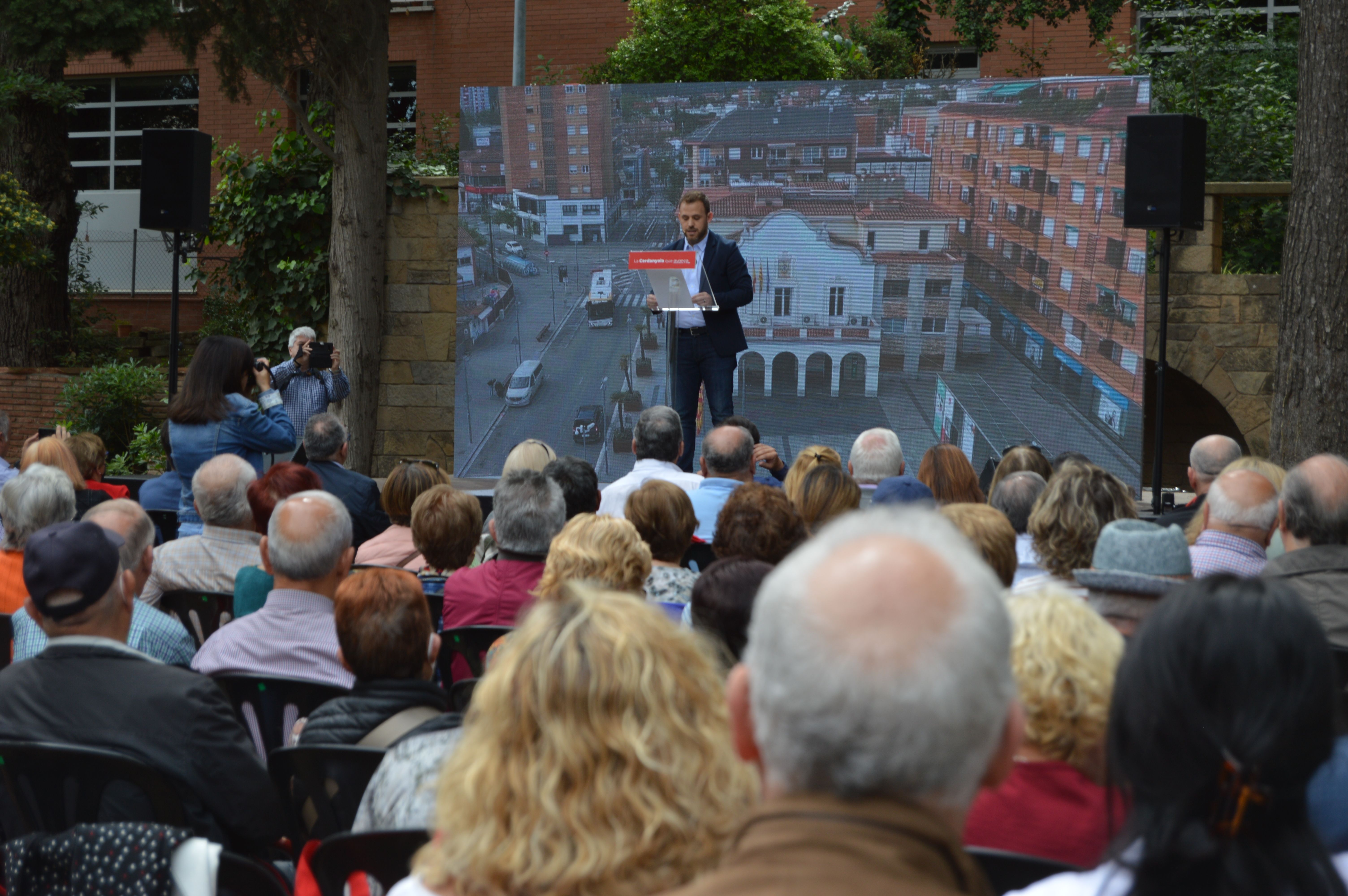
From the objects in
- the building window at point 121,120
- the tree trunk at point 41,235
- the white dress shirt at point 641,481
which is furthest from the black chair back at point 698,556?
the building window at point 121,120

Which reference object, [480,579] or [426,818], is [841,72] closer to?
[480,579]

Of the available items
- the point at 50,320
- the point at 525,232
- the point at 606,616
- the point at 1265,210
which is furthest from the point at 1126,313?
the point at 50,320

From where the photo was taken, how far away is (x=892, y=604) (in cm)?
94

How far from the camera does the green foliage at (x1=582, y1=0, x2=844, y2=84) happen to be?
497 inches

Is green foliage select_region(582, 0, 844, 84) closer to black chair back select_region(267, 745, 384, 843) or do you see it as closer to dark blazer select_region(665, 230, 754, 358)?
dark blazer select_region(665, 230, 754, 358)

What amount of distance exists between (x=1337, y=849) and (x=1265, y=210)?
8917 millimetres

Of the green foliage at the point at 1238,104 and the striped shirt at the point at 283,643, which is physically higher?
the green foliage at the point at 1238,104

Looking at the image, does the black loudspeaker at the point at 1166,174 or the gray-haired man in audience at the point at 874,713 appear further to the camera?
the black loudspeaker at the point at 1166,174

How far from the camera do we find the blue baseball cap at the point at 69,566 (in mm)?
2377

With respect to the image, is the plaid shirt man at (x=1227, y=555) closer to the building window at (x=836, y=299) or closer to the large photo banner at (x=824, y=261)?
the large photo banner at (x=824, y=261)

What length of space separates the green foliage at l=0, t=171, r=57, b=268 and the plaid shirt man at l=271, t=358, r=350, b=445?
4373 mm

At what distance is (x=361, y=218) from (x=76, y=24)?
10.4ft

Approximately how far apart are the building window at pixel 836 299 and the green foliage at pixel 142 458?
17.4ft

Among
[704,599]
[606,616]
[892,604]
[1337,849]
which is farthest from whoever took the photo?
[704,599]
